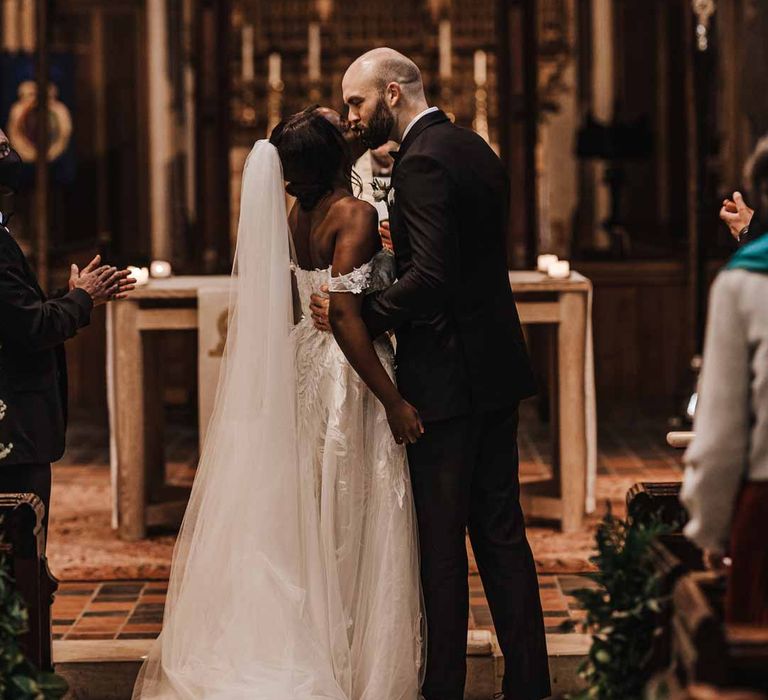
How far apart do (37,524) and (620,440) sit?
5.58 meters

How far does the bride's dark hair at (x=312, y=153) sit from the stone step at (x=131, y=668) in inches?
58.2

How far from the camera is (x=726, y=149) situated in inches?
488

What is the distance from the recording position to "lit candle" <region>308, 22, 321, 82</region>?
38.7 feet

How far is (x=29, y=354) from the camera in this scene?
4.31 meters

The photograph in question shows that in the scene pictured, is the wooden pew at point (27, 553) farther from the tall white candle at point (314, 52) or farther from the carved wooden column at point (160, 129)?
the tall white candle at point (314, 52)

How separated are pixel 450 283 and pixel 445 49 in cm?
763

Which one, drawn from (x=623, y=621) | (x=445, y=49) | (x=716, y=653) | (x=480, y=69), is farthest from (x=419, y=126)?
(x=480, y=69)

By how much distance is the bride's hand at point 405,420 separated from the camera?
13.2 feet

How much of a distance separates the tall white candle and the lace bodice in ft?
25.2

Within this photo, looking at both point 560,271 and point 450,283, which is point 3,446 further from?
point 560,271

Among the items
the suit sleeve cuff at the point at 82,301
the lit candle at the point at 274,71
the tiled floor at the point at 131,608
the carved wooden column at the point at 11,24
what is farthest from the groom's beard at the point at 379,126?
the carved wooden column at the point at 11,24

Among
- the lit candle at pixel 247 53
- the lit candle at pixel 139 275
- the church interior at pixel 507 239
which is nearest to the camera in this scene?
the church interior at pixel 507 239

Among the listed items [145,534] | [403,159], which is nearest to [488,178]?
[403,159]

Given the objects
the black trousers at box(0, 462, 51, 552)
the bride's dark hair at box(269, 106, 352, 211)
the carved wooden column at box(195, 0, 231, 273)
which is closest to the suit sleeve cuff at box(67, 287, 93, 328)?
the black trousers at box(0, 462, 51, 552)
